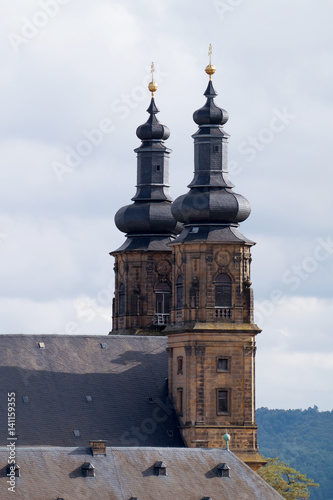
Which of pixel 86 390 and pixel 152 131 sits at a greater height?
pixel 152 131

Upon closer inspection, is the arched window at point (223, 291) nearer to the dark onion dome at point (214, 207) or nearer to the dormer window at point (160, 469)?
the dark onion dome at point (214, 207)

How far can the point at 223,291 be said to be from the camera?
129750mm

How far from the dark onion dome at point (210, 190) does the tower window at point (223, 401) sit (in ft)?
32.1

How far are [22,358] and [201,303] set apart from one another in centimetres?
1182

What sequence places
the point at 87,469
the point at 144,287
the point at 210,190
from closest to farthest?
the point at 87,469 < the point at 210,190 < the point at 144,287

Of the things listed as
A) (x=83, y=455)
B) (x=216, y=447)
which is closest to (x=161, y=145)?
(x=216, y=447)

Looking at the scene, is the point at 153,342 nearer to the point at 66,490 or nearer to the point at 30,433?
the point at 30,433

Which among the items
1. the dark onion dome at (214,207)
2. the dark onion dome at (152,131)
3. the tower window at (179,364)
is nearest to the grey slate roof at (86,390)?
the tower window at (179,364)

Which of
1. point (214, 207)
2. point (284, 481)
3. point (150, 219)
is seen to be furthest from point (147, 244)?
point (284, 481)

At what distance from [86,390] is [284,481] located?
28732 millimetres

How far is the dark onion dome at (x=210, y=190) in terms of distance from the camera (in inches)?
5128

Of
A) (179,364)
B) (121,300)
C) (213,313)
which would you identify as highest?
(121,300)

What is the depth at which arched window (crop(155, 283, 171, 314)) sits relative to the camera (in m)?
142

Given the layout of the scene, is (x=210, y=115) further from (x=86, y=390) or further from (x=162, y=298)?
(x=86, y=390)
